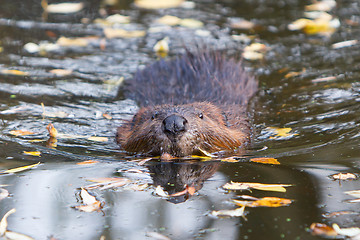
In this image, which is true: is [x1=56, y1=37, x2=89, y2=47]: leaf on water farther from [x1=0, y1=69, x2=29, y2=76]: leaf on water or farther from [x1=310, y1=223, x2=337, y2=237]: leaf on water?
[x1=310, y1=223, x2=337, y2=237]: leaf on water

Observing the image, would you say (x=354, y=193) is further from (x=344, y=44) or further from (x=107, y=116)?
(x=344, y=44)

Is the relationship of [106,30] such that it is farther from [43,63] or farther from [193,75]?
[193,75]

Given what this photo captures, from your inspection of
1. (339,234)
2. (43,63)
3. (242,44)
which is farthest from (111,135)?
(242,44)

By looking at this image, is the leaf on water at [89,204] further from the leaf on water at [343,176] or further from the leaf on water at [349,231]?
the leaf on water at [343,176]

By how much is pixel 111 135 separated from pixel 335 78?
2994mm

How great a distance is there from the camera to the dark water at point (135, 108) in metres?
3.08

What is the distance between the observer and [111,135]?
5.27 m

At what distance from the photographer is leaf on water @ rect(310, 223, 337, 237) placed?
2.86m

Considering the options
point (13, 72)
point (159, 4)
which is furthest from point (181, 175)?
point (159, 4)

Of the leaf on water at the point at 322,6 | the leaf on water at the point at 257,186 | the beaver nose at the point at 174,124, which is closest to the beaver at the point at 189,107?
the beaver nose at the point at 174,124

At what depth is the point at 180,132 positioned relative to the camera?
13.4ft

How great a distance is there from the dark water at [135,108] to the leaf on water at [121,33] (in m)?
0.11

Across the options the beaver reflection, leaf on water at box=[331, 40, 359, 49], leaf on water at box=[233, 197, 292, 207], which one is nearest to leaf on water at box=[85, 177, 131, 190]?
the beaver reflection

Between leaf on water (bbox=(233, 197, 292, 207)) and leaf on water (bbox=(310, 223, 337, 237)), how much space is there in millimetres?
308
